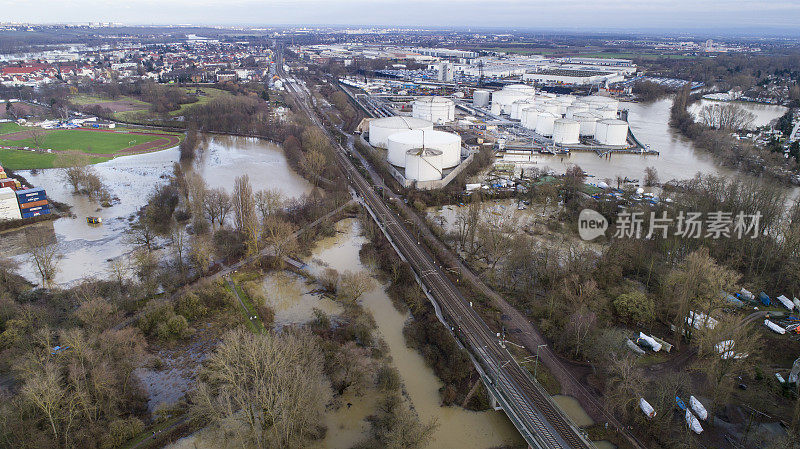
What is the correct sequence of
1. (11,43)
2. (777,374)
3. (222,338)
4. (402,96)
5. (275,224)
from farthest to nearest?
(11,43) → (402,96) → (275,224) → (222,338) → (777,374)

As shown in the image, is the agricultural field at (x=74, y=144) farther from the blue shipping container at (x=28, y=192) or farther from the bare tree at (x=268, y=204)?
the bare tree at (x=268, y=204)

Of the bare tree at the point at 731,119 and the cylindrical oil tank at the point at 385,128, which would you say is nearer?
the cylindrical oil tank at the point at 385,128

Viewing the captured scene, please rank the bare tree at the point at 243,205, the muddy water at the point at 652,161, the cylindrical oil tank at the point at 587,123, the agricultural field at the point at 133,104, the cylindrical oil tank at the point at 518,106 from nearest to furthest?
the bare tree at the point at 243,205, the muddy water at the point at 652,161, the cylindrical oil tank at the point at 587,123, the agricultural field at the point at 133,104, the cylindrical oil tank at the point at 518,106

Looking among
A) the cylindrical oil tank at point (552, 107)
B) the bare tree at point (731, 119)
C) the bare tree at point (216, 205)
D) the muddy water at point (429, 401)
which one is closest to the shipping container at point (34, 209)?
the bare tree at point (216, 205)

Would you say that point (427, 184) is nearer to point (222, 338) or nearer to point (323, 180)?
point (323, 180)

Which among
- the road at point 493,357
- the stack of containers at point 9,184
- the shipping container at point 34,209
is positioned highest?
the stack of containers at point 9,184

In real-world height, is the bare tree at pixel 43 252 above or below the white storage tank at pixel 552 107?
below

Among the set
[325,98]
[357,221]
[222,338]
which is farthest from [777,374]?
[325,98]
